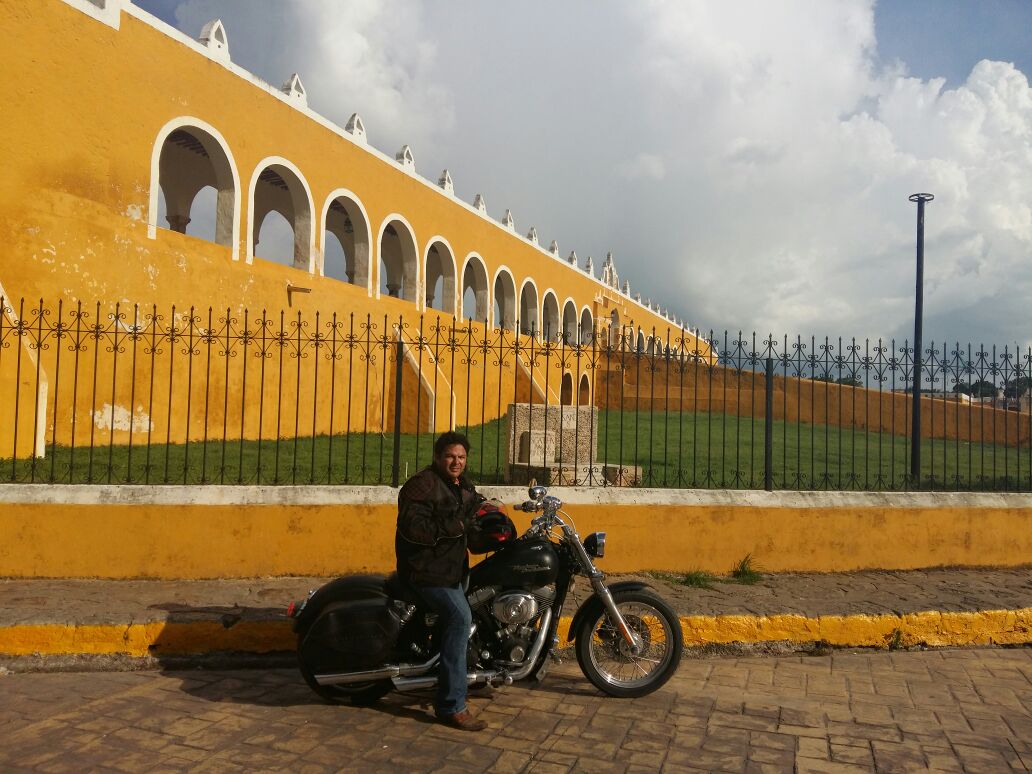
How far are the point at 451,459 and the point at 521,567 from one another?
0.60 meters

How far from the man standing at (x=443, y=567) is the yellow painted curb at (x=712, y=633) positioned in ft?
3.95

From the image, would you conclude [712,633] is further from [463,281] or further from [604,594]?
[463,281]

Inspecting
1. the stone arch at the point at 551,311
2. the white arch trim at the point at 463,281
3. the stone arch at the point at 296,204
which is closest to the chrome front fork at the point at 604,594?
the stone arch at the point at 296,204

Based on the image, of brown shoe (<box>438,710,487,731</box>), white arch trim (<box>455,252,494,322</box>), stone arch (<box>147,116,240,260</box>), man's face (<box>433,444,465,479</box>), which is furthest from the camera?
white arch trim (<box>455,252,494,322</box>)

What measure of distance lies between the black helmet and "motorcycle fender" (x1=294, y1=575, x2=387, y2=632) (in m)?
0.49

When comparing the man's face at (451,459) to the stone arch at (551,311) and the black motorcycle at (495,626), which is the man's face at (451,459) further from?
the stone arch at (551,311)

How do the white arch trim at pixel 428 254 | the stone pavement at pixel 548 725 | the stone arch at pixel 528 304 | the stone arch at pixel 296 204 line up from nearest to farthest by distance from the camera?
the stone pavement at pixel 548 725 → the stone arch at pixel 296 204 → the white arch trim at pixel 428 254 → the stone arch at pixel 528 304

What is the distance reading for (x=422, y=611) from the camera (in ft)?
11.3

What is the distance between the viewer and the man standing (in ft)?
10.6

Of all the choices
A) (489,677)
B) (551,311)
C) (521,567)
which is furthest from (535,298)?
(489,677)

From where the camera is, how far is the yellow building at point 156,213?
26.6ft

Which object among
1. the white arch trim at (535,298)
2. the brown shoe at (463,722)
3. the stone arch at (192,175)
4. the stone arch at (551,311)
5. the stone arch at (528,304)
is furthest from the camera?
the stone arch at (551,311)

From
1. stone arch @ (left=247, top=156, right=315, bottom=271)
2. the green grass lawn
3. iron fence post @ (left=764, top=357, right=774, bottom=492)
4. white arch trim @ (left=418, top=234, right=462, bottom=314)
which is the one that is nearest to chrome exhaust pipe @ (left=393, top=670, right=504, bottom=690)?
the green grass lawn

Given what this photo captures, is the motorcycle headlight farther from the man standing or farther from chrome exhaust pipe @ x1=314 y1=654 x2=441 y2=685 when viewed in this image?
chrome exhaust pipe @ x1=314 y1=654 x2=441 y2=685
